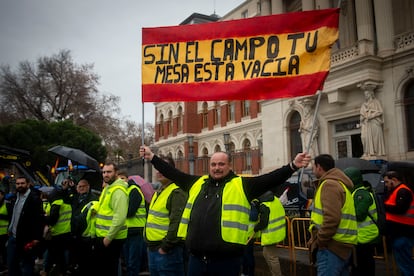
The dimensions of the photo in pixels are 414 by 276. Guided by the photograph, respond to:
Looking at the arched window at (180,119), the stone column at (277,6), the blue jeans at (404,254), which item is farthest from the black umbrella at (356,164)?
the arched window at (180,119)

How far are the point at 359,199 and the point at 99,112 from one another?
1318 inches

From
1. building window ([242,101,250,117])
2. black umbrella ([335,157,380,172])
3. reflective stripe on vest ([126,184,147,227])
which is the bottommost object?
reflective stripe on vest ([126,184,147,227])

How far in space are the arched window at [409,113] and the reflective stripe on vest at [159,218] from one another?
567 inches

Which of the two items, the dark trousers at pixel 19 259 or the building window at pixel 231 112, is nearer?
the dark trousers at pixel 19 259

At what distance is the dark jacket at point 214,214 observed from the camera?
3387 millimetres

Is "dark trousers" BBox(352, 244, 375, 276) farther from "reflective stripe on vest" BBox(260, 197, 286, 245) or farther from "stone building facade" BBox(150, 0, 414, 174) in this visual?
"stone building facade" BBox(150, 0, 414, 174)

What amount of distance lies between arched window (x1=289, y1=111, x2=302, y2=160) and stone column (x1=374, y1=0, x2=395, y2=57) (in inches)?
228

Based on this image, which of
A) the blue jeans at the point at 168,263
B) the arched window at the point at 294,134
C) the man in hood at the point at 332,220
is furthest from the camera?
the arched window at the point at 294,134

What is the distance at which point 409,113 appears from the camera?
1633 centimetres

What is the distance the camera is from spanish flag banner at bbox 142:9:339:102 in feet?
16.6

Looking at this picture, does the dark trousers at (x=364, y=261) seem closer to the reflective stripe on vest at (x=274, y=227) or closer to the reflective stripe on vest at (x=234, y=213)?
the reflective stripe on vest at (x=274, y=227)

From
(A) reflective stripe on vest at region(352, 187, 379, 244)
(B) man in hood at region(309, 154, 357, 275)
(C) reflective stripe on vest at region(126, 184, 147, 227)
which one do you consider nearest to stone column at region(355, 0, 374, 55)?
(A) reflective stripe on vest at region(352, 187, 379, 244)

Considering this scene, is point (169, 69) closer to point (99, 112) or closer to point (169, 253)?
point (169, 253)

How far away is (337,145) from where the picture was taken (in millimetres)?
19344
